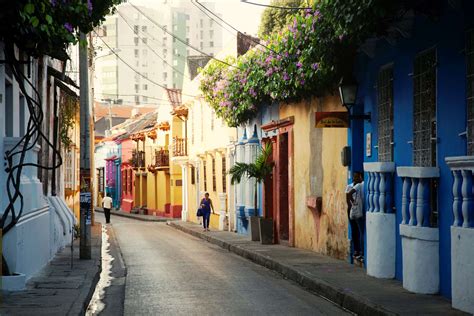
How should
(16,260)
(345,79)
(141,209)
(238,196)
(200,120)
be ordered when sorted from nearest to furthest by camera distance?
(16,260) → (345,79) → (238,196) → (200,120) → (141,209)

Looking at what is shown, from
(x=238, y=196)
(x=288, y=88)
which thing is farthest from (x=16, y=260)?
(x=238, y=196)

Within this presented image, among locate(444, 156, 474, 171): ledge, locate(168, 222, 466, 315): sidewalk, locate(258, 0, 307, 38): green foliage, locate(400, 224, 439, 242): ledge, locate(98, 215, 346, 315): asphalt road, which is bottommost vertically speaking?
locate(98, 215, 346, 315): asphalt road

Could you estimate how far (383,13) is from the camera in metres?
11.2

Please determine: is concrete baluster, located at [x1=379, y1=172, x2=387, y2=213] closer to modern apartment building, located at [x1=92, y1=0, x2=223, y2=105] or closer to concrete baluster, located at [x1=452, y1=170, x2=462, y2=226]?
concrete baluster, located at [x1=452, y1=170, x2=462, y2=226]

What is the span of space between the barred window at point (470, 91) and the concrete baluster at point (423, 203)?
122cm

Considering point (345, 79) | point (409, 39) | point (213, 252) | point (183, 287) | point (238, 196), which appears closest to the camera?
point (409, 39)

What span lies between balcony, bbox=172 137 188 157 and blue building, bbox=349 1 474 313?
31528 mm

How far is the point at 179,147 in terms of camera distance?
48.0 m

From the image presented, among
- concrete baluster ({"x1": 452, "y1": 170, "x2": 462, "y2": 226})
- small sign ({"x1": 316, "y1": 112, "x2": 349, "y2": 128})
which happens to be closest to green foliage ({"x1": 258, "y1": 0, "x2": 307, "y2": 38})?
small sign ({"x1": 316, "y1": 112, "x2": 349, "y2": 128})

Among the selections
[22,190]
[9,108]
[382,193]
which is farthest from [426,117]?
[9,108]

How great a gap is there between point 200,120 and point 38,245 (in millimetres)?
27365

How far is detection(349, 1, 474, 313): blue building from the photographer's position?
1017 centimetres

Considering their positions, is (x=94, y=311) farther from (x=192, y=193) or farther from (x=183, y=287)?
(x=192, y=193)

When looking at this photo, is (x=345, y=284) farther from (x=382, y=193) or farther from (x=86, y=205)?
(x=86, y=205)
